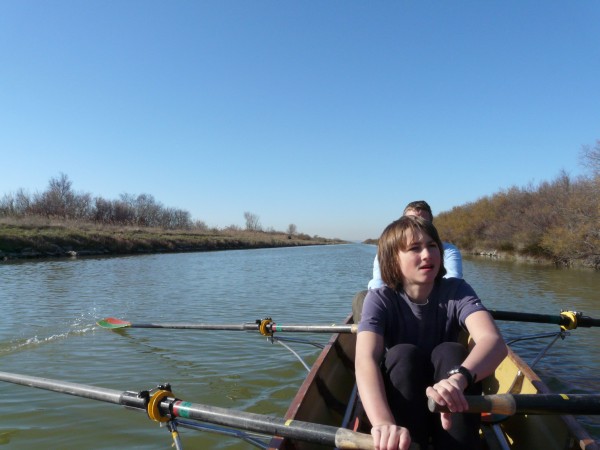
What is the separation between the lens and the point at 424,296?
2.38 meters

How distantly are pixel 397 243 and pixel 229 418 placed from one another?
50.4 inches

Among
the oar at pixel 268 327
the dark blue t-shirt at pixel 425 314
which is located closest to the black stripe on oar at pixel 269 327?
the oar at pixel 268 327

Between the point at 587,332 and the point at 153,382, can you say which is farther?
the point at 587,332

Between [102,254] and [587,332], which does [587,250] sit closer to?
[587,332]

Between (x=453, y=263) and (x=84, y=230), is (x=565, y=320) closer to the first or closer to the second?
(x=453, y=263)

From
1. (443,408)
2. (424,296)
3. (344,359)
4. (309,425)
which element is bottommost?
(344,359)

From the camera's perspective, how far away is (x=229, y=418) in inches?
80.7

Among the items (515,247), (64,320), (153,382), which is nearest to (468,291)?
(153,382)

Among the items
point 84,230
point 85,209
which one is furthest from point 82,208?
point 84,230

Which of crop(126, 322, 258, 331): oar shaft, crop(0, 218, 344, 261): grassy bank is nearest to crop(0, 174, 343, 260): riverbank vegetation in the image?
crop(0, 218, 344, 261): grassy bank

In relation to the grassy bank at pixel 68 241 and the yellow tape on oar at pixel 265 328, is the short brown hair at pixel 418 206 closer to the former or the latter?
the yellow tape on oar at pixel 265 328

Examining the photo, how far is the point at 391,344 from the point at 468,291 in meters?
0.54

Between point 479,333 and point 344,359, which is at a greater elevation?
point 479,333

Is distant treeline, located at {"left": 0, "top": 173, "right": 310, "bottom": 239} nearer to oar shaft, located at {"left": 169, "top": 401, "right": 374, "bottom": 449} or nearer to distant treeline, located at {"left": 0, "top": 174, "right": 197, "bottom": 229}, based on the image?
distant treeline, located at {"left": 0, "top": 174, "right": 197, "bottom": 229}
